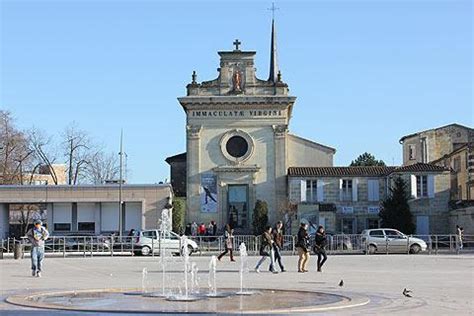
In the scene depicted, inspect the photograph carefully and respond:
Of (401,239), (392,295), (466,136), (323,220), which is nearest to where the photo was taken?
(392,295)

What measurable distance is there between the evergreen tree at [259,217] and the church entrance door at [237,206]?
5.86 ft

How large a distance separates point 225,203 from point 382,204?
495 inches

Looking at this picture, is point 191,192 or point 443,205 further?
point 191,192

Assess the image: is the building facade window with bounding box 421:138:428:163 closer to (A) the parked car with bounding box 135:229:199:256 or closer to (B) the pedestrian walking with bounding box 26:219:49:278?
(A) the parked car with bounding box 135:229:199:256

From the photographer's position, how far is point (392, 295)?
1844cm

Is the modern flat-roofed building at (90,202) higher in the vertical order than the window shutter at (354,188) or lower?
lower

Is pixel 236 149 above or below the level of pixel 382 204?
above

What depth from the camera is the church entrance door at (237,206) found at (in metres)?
69.4

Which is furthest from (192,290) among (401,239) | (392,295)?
(401,239)

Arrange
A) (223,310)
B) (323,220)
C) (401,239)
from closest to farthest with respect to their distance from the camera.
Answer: (223,310), (401,239), (323,220)

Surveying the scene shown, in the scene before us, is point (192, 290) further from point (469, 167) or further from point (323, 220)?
point (469, 167)

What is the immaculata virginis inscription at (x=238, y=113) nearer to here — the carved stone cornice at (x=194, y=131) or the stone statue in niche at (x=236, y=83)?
the carved stone cornice at (x=194, y=131)

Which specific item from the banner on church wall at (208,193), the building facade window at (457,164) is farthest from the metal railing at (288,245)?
the building facade window at (457,164)

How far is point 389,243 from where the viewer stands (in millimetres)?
46125
